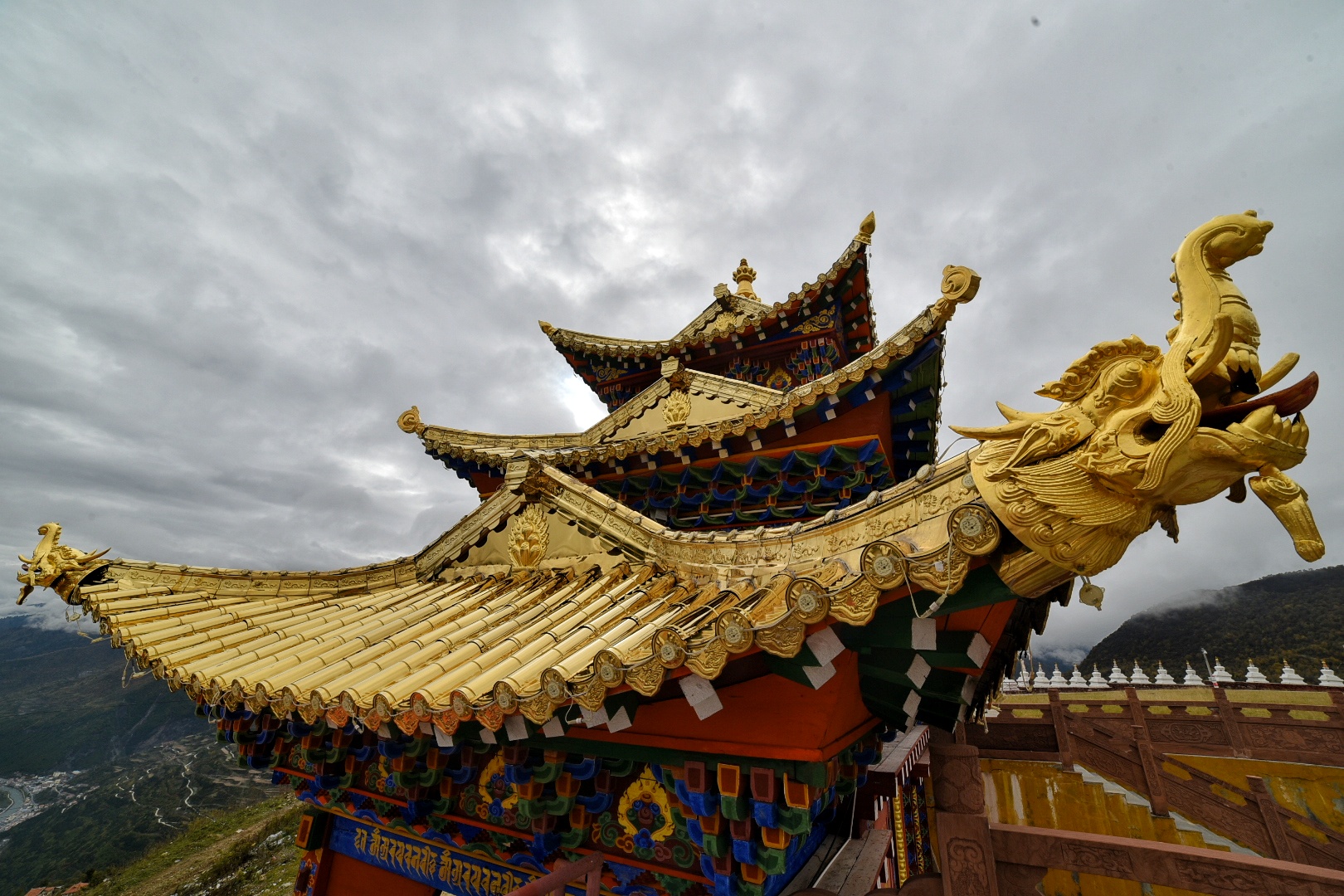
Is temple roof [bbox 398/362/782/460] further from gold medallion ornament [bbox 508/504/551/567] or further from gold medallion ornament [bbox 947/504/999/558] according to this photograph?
gold medallion ornament [bbox 947/504/999/558]

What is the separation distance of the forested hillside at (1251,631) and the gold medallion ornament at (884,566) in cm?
2632

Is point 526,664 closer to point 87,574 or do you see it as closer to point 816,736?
point 816,736

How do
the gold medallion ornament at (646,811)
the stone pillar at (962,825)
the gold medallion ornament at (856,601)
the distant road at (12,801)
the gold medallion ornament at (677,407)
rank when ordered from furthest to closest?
the distant road at (12,801)
the gold medallion ornament at (677,407)
the gold medallion ornament at (646,811)
the stone pillar at (962,825)
the gold medallion ornament at (856,601)

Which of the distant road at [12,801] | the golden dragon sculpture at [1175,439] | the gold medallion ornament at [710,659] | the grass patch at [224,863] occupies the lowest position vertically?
the distant road at [12,801]

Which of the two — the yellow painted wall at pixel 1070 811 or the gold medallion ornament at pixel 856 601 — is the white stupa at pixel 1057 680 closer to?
the yellow painted wall at pixel 1070 811

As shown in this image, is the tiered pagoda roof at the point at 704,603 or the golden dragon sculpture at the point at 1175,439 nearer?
the golden dragon sculpture at the point at 1175,439

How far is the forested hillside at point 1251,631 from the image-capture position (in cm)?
2192

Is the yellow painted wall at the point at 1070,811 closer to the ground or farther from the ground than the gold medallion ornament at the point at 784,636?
closer to the ground

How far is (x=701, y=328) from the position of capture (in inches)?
407

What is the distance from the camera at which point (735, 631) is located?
2135 mm

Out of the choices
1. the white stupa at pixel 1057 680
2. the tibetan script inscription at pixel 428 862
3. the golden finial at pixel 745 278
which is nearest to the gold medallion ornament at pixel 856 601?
the tibetan script inscription at pixel 428 862

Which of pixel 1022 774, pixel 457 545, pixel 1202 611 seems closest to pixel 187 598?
pixel 457 545

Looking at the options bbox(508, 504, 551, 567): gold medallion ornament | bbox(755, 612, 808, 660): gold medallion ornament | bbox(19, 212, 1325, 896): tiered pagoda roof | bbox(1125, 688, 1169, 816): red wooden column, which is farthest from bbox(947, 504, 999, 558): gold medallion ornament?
bbox(1125, 688, 1169, 816): red wooden column

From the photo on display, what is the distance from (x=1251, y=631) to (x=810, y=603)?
36436mm
